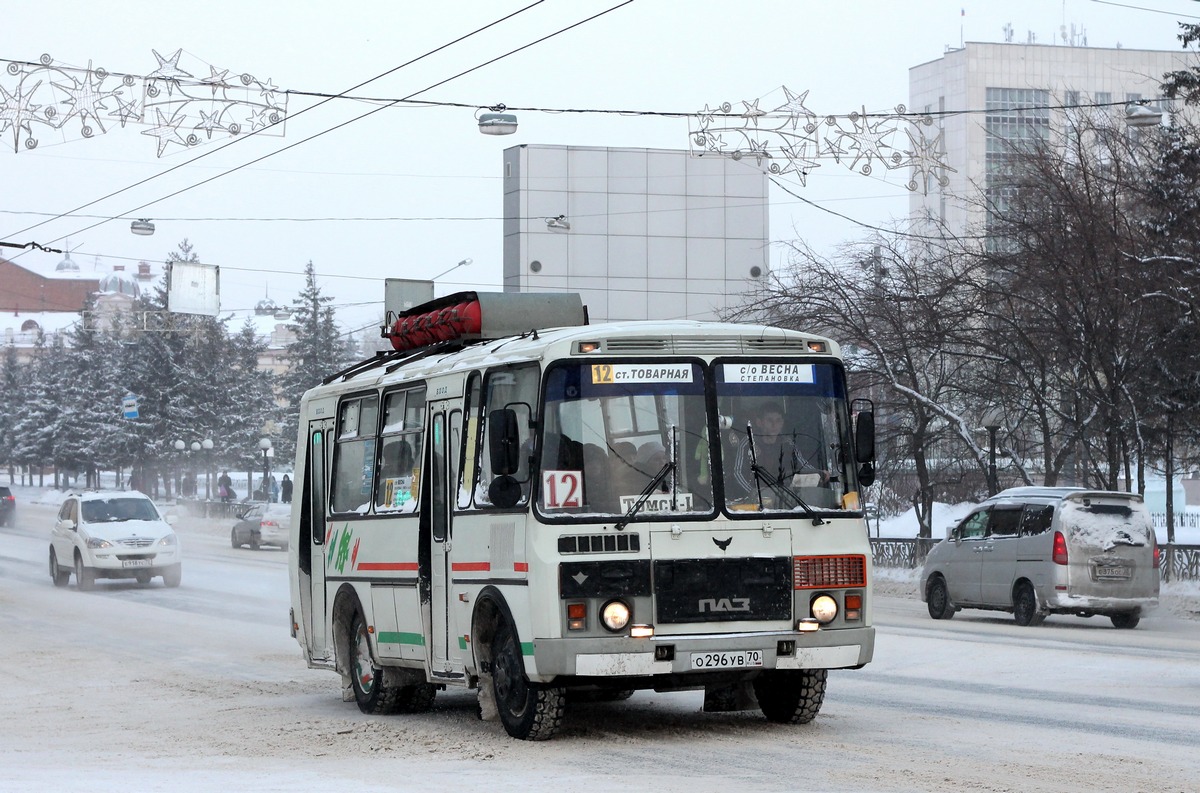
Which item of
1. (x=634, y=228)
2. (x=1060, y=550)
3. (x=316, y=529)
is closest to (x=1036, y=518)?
(x=1060, y=550)

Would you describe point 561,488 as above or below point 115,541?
above

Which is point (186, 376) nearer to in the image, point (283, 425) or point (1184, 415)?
point (283, 425)

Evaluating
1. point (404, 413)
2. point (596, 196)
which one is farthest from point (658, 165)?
point (404, 413)

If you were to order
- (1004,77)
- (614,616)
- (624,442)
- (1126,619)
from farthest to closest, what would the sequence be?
1. (1004,77)
2. (1126,619)
3. (624,442)
4. (614,616)

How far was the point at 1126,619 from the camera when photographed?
2341 centimetres

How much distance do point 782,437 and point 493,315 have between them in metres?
3.22

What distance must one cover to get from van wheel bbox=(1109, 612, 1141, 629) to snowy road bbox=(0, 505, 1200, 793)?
109 centimetres

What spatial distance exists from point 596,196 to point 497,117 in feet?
114

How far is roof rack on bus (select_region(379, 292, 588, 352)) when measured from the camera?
44.1 feet

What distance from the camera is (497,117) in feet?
83.4

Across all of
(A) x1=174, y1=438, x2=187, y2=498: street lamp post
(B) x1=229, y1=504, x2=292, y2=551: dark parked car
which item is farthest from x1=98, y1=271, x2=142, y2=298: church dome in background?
(B) x1=229, y1=504, x2=292, y2=551: dark parked car

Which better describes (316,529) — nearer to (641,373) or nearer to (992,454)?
(641,373)

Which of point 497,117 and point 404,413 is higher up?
point 497,117

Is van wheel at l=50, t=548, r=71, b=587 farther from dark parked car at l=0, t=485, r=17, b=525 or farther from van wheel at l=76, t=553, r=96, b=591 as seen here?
dark parked car at l=0, t=485, r=17, b=525
